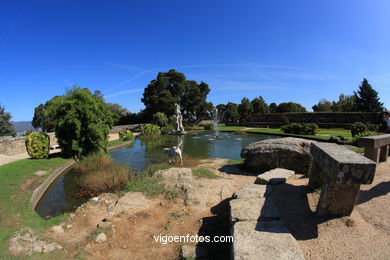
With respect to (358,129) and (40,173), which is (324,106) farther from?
(40,173)

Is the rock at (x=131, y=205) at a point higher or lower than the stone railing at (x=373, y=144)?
lower

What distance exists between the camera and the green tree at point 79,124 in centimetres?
1053

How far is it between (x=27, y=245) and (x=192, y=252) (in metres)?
2.73

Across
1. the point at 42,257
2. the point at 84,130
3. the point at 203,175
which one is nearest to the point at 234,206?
the point at 42,257

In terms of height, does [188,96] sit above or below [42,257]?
above

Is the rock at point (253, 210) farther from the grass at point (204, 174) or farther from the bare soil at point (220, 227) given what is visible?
the grass at point (204, 174)

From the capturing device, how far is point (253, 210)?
11.0 ft

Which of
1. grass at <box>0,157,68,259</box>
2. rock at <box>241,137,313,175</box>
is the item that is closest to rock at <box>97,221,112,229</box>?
grass at <box>0,157,68,259</box>

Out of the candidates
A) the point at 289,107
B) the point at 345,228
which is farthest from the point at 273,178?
the point at 289,107

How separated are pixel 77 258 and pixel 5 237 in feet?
5.38

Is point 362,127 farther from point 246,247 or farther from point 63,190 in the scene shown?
point 63,190

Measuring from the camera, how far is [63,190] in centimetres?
735

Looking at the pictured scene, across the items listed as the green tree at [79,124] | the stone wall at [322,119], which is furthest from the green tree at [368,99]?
the green tree at [79,124]

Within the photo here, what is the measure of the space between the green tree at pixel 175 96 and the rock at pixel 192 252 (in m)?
36.4
